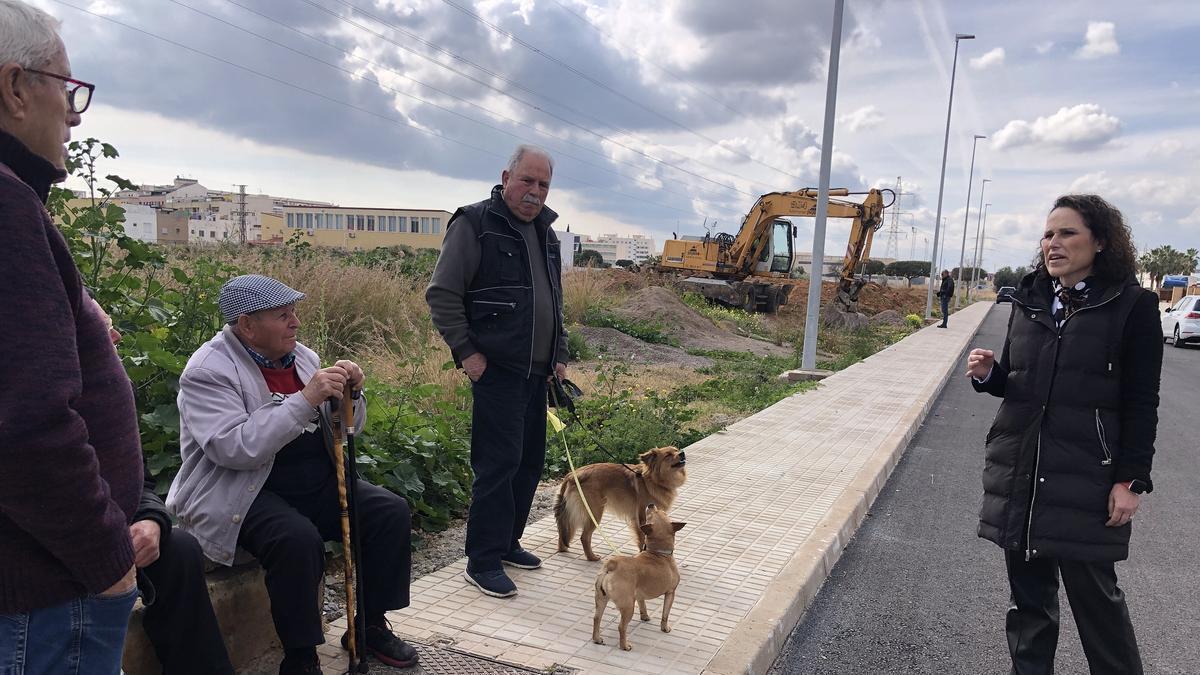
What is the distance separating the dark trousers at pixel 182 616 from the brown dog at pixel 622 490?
2.15 m

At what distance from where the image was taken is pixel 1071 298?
3113mm

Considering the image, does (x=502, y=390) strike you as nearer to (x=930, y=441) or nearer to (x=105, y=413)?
(x=105, y=413)

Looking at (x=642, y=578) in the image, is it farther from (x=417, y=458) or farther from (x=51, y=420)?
(x=51, y=420)

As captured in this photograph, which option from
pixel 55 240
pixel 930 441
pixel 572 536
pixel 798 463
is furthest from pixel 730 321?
pixel 55 240

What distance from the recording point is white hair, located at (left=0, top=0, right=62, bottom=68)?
63.9 inches

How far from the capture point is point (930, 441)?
9062 millimetres

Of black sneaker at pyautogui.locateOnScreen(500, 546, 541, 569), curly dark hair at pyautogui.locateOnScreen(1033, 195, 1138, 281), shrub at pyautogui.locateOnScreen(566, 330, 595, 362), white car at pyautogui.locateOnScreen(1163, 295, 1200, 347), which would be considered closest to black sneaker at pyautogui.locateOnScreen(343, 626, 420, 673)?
black sneaker at pyautogui.locateOnScreen(500, 546, 541, 569)

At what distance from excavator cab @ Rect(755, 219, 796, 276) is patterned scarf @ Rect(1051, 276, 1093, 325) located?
24570 mm

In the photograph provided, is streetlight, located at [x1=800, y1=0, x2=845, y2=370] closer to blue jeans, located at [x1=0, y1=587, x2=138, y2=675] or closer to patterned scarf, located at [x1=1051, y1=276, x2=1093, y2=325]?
patterned scarf, located at [x1=1051, y1=276, x2=1093, y2=325]

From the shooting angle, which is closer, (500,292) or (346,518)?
(346,518)

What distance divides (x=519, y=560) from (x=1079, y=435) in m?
2.78

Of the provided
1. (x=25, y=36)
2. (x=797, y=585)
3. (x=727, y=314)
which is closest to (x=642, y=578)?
(x=797, y=585)

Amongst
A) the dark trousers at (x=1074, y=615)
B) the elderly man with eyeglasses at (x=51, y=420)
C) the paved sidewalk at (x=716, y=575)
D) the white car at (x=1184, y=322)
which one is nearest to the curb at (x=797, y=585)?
the paved sidewalk at (x=716, y=575)

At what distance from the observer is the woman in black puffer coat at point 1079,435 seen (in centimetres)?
295
